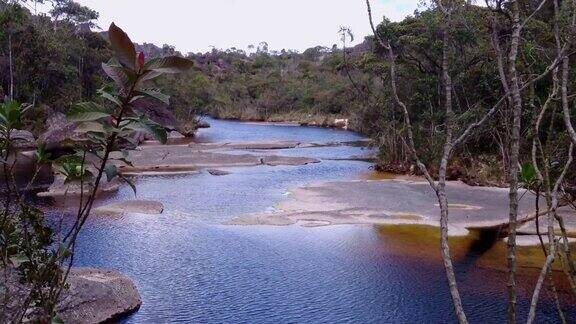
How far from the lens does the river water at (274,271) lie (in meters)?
9.80

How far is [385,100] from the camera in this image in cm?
2700

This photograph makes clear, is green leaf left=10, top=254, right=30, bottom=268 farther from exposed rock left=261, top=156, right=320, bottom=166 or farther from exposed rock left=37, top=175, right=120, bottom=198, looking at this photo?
exposed rock left=261, top=156, right=320, bottom=166

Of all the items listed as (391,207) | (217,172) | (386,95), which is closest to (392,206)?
(391,207)

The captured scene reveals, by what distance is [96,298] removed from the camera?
30.4 feet

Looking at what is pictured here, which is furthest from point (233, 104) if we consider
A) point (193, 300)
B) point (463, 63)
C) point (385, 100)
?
point (193, 300)

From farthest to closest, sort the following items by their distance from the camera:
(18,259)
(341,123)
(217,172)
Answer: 1. (341,123)
2. (217,172)
3. (18,259)

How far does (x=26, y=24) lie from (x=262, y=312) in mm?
29202

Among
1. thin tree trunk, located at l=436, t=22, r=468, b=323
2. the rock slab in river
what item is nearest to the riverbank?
the rock slab in river

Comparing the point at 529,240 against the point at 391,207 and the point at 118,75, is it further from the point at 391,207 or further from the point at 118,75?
the point at 118,75

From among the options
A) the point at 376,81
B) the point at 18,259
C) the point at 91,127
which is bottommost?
the point at 18,259

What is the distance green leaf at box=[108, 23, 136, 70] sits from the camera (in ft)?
6.34

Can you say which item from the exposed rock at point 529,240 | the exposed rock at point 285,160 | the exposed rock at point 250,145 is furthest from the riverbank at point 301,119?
the exposed rock at point 529,240

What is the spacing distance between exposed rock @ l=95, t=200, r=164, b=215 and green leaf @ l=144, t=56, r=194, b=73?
51.2 ft

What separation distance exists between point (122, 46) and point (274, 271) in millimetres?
10322
